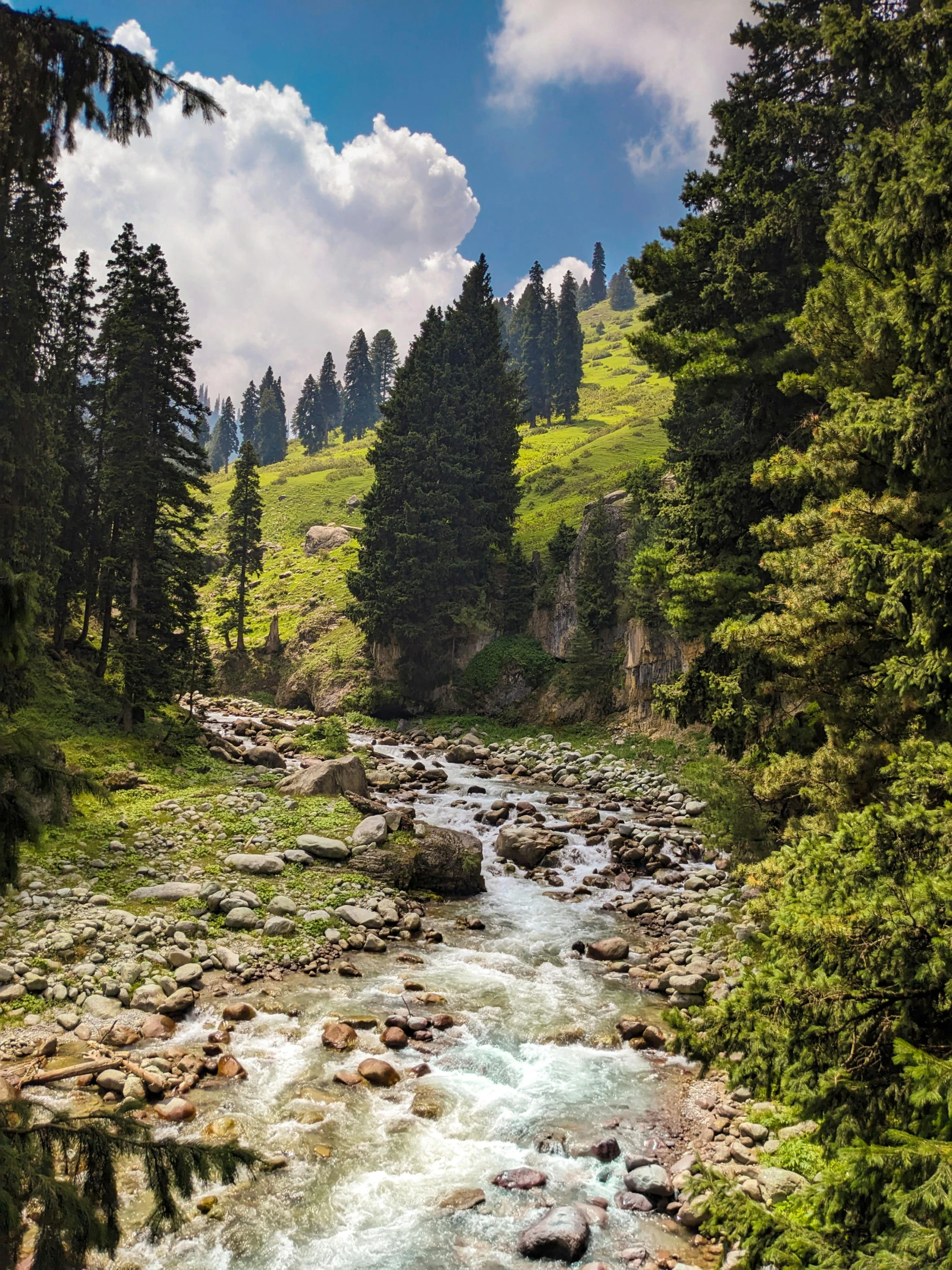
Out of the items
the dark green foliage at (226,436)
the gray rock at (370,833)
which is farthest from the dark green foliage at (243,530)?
the dark green foliage at (226,436)

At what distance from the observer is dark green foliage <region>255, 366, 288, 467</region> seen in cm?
12625

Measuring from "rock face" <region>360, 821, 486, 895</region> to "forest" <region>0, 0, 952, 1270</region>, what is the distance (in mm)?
6246

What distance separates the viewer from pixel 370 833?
63.9ft

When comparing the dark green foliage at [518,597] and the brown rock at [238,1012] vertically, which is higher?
the dark green foliage at [518,597]

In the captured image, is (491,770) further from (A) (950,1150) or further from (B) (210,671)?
(A) (950,1150)

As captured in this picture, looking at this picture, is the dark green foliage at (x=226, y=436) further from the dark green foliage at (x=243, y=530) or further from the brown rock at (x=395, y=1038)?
the brown rock at (x=395, y=1038)

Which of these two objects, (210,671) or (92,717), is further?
(210,671)

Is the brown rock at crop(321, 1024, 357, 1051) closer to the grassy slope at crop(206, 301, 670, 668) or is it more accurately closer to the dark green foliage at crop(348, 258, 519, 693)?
the dark green foliage at crop(348, 258, 519, 693)

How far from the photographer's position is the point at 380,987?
515 inches

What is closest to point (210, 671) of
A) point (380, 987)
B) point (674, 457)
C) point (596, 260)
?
point (380, 987)

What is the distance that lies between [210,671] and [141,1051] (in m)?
19.9

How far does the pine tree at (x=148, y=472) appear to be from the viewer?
89.5 ft

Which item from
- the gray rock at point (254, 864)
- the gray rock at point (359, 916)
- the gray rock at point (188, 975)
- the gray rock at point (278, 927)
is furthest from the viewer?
the gray rock at point (254, 864)

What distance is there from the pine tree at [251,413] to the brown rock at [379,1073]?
129371 millimetres
